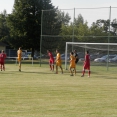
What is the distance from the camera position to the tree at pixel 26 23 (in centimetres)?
Result: 5534

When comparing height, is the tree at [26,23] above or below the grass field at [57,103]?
above

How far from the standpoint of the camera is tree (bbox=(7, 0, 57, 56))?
2179 inches

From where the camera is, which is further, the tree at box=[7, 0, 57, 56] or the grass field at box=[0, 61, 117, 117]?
the tree at box=[7, 0, 57, 56]

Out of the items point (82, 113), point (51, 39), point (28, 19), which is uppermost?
point (28, 19)

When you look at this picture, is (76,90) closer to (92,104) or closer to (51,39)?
(92,104)

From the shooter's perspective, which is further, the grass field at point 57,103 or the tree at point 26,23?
the tree at point 26,23

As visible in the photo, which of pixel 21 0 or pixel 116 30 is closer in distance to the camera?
pixel 116 30

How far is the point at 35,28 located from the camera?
5538 centimetres

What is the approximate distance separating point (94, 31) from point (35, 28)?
13010mm

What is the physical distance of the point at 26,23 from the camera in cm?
5597

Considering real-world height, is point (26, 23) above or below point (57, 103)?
above

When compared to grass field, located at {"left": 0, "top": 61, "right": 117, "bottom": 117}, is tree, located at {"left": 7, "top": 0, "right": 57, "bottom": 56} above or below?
above

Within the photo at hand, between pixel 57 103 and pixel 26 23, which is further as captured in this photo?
pixel 26 23

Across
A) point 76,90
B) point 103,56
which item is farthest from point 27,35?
point 76,90
